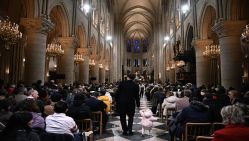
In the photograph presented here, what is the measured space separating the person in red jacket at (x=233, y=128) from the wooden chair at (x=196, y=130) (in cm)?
187

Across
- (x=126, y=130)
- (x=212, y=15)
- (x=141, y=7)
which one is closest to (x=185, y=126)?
(x=126, y=130)

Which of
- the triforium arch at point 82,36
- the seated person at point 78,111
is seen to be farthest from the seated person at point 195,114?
the triforium arch at point 82,36

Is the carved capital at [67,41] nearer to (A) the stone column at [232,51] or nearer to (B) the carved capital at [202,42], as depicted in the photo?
(B) the carved capital at [202,42]

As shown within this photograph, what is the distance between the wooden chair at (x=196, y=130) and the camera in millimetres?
4332

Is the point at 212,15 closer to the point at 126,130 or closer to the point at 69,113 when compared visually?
the point at 126,130

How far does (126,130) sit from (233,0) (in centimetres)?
823

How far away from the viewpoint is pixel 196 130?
4.44 m

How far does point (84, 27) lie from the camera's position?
18.9 m

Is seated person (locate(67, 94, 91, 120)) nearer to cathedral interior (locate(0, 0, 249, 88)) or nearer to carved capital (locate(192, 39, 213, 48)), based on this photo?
cathedral interior (locate(0, 0, 249, 88))

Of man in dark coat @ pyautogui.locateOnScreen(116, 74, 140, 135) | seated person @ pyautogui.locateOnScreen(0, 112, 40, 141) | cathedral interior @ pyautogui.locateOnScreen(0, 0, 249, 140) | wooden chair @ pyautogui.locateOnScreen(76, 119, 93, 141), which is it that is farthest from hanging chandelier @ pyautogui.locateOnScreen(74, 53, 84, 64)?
seated person @ pyautogui.locateOnScreen(0, 112, 40, 141)

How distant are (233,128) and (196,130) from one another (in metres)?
2.16

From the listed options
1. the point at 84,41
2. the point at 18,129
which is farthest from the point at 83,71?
the point at 18,129

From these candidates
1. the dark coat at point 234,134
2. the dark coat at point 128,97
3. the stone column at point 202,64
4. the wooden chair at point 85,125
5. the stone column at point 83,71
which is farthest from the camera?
the stone column at point 83,71

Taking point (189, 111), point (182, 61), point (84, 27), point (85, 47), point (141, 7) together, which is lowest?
point (189, 111)
